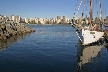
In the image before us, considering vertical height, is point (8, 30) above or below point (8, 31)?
above

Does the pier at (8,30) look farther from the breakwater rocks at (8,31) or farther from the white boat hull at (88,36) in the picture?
the white boat hull at (88,36)

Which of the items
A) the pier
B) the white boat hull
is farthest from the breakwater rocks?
the white boat hull

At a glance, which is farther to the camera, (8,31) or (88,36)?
(8,31)

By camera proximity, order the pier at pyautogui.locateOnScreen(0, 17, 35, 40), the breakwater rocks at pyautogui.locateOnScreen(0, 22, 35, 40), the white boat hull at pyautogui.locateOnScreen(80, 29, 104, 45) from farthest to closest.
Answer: the pier at pyautogui.locateOnScreen(0, 17, 35, 40) < the breakwater rocks at pyautogui.locateOnScreen(0, 22, 35, 40) < the white boat hull at pyautogui.locateOnScreen(80, 29, 104, 45)

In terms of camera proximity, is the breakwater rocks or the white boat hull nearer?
the white boat hull

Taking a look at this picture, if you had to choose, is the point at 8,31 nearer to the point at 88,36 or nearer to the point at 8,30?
the point at 8,30

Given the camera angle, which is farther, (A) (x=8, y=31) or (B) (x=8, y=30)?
(B) (x=8, y=30)

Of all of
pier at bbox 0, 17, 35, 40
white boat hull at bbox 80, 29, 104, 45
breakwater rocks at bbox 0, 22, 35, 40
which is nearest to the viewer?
white boat hull at bbox 80, 29, 104, 45

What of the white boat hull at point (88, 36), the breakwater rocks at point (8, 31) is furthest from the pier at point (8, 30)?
the white boat hull at point (88, 36)

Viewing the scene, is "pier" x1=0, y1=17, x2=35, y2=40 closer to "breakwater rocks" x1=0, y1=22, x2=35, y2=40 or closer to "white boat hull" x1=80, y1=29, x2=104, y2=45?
"breakwater rocks" x1=0, y1=22, x2=35, y2=40

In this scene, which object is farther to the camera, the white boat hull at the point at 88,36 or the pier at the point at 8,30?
the pier at the point at 8,30

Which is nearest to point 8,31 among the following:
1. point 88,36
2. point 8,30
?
point 8,30

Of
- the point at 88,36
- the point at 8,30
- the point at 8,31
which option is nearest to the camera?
the point at 88,36

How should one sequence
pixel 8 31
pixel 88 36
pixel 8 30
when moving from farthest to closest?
pixel 8 30
pixel 8 31
pixel 88 36
